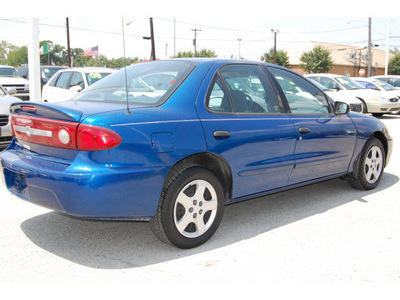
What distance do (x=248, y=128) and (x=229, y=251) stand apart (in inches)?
42.1

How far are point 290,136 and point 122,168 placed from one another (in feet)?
6.10

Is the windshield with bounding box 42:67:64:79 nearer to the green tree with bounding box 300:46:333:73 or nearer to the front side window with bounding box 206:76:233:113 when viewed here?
the front side window with bounding box 206:76:233:113

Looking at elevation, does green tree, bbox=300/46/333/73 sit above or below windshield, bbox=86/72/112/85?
above

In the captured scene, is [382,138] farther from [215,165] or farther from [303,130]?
[215,165]

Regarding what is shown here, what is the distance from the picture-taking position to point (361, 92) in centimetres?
1493

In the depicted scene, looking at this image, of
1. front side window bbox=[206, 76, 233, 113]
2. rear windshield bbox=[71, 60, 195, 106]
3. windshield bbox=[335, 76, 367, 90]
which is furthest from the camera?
windshield bbox=[335, 76, 367, 90]

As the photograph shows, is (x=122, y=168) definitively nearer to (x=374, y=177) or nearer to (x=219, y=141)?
(x=219, y=141)

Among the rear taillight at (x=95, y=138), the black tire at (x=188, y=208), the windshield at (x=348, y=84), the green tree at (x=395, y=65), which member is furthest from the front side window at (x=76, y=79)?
the green tree at (x=395, y=65)

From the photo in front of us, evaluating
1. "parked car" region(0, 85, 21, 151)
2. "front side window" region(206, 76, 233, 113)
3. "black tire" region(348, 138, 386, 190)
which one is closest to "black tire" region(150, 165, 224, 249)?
"front side window" region(206, 76, 233, 113)

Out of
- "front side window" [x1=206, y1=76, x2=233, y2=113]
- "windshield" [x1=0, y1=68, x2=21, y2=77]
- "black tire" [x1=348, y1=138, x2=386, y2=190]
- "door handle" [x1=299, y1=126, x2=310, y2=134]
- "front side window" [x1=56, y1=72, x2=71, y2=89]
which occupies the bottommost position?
"black tire" [x1=348, y1=138, x2=386, y2=190]

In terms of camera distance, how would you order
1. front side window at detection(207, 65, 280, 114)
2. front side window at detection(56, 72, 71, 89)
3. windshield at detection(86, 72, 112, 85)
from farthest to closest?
front side window at detection(56, 72, 71, 89), windshield at detection(86, 72, 112, 85), front side window at detection(207, 65, 280, 114)

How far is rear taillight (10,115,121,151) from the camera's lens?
2885mm

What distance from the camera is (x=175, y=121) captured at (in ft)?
10.6

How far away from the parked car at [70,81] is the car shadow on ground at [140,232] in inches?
281
